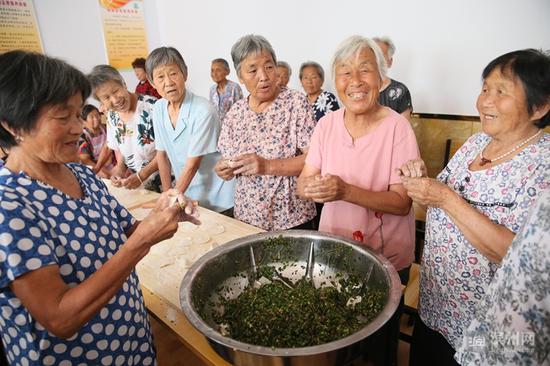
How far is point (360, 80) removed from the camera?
160cm

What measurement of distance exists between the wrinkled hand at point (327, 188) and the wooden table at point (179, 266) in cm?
64

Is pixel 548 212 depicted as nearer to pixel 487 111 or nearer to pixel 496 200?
pixel 496 200

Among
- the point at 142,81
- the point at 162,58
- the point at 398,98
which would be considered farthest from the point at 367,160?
the point at 142,81

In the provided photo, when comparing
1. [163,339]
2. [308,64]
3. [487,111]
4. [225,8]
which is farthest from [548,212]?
[225,8]

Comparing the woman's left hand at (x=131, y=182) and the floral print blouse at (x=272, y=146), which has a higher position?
the floral print blouse at (x=272, y=146)

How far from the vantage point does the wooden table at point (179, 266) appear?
4.42ft

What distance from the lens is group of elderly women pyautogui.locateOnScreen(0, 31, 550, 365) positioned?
3.04 feet

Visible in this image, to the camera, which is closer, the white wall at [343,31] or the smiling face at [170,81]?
the smiling face at [170,81]

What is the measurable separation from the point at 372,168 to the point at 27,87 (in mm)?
1395

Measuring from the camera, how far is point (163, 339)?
2428mm

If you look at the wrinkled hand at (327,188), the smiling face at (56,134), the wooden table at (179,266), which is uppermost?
the smiling face at (56,134)

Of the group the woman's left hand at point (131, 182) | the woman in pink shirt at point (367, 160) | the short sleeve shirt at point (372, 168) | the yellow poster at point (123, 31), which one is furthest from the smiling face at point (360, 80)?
the yellow poster at point (123, 31)

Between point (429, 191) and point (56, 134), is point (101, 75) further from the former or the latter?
point (429, 191)

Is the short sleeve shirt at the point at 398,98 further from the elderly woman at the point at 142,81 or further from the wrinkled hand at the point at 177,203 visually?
the elderly woman at the point at 142,81
